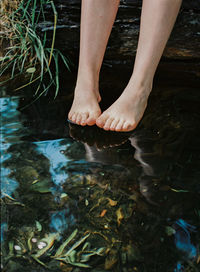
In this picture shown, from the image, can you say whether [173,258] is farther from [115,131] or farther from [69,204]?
[115,131]

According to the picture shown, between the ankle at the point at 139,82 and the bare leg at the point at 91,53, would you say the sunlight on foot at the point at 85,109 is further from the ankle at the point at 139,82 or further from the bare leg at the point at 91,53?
the ankle at the point at 139,82

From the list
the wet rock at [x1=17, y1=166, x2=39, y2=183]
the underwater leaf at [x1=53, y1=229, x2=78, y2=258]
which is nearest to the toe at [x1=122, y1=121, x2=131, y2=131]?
the wet rock at [x1=17, y1=166, x2=39, y2=183]

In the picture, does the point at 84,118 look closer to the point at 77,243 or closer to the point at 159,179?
the point at 159,179

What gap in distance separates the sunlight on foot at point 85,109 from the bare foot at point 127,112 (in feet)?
0.16

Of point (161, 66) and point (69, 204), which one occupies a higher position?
point (161, 66)

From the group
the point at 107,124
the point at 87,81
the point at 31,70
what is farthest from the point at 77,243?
the point at 31,70

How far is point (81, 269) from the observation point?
0.88m

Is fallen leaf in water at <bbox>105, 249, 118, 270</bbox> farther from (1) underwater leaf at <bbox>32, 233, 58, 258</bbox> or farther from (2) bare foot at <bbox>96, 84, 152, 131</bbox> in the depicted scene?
(2) bare foot at <bbox>96, 84, 152, 131</bbox>

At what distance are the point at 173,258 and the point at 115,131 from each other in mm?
661

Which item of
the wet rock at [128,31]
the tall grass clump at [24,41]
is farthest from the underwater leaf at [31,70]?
the wet rock at [128,31]

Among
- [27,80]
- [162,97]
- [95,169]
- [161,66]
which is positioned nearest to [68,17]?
[27,80]

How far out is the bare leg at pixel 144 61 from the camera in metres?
1.39

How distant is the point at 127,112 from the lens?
4.70ft

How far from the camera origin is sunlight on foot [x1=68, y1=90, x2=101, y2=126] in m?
1.46
